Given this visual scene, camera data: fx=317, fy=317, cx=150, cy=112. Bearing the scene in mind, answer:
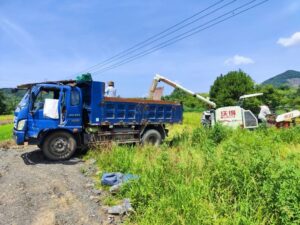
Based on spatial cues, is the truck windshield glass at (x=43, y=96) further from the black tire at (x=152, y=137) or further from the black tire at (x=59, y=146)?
the black tire at (x=152, y=137)

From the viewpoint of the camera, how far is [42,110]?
34.2 feet

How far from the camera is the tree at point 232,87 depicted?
1928 inches

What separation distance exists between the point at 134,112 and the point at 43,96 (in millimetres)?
3319

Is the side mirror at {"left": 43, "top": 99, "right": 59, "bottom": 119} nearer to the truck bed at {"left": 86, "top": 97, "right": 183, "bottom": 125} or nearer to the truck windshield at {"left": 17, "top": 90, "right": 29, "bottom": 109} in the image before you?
the truck windshield at {"left": 17, "top": 90, "right": 29, "bottom": 109}

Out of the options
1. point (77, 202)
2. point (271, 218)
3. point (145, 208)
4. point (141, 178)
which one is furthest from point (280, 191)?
point (77, 202)

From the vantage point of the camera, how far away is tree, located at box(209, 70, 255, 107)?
49.0m

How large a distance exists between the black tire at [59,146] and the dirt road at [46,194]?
1.12 ft

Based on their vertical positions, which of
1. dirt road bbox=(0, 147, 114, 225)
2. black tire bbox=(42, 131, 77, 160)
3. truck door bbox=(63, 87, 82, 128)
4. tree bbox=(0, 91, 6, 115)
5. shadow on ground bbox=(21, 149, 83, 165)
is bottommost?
dirt road bbox=(0, 147, 114, 225)

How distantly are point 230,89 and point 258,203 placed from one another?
4621cm

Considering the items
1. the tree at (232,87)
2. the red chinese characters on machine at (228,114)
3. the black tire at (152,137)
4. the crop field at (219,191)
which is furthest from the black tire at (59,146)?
the tree at (232,87)

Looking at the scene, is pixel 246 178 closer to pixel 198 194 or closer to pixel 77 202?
pixel 198 194

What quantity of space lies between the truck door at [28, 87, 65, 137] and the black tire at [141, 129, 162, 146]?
11.3 ft

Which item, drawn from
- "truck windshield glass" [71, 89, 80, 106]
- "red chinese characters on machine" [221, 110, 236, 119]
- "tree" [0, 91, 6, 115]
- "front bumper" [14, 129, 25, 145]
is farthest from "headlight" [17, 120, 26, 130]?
"tree" [0, 91, 6, 115]

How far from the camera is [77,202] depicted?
6.39 meters
